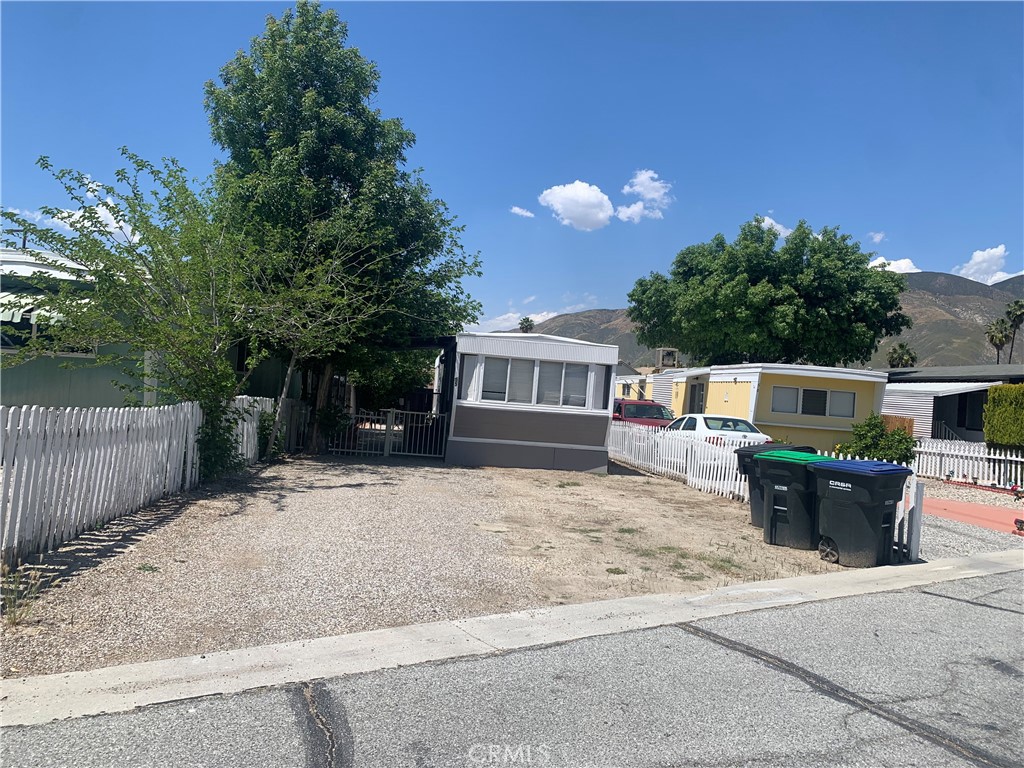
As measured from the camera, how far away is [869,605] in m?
7.00

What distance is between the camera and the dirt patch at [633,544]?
291 inches

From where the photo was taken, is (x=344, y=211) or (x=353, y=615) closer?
(x=353, y=615)

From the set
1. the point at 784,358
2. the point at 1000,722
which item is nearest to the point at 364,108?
the point at 1000,722

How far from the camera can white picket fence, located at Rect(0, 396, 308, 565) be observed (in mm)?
5773

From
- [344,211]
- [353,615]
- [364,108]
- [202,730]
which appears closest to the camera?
[202,730]

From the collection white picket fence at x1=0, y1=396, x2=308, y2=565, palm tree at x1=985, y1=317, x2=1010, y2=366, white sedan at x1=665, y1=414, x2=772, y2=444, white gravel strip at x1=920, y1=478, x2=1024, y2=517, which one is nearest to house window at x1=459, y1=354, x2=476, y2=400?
white sedan at x1=665, y1=414, x2=772, y2=444

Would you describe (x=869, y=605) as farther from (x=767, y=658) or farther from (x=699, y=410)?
(x=699, y=410)

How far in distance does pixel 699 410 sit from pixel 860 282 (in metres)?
11.6

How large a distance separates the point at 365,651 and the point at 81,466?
11.4ft

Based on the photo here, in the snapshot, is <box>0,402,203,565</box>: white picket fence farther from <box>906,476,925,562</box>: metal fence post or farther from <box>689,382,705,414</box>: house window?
<box>689,382,705,414</box>: house window

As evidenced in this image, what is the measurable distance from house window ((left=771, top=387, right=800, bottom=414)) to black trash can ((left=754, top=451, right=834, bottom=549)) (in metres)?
12.9

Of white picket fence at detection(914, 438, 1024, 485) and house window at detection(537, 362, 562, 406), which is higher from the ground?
house window at detection(537, 362, 562, 406)

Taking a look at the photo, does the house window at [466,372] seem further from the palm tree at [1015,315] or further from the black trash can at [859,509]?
the palm tree at [1015,315]

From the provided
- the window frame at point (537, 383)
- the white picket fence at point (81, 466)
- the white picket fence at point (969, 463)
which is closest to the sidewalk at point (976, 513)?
the white picket fence at point (969, 463)
